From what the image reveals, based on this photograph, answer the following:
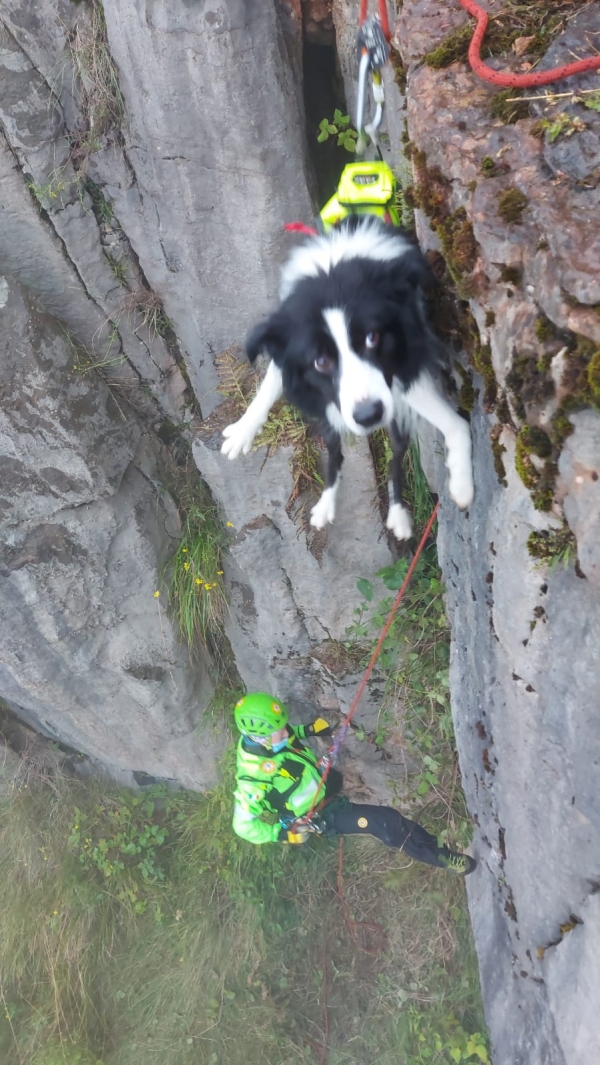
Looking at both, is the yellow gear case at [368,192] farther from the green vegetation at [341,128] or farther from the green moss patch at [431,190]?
the green vegetation at [341,128]

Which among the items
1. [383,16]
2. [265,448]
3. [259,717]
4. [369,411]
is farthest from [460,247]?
[259,717]

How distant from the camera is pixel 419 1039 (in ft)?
13.4

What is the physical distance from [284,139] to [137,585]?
2.51 meters

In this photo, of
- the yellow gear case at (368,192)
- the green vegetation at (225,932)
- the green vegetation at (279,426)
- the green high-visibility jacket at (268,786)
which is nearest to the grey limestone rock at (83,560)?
the green vegetation at (225,932)

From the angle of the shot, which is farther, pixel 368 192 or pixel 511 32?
pixel 368 192

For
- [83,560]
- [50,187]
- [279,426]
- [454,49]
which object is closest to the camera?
[454,49]

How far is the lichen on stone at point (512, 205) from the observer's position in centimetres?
152

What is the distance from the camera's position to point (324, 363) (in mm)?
1975

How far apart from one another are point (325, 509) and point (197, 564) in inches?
46.6

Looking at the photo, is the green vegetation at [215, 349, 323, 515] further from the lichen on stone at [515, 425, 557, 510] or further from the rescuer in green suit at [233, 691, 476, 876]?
the lichen on stone at [515, 425, 557, 510]

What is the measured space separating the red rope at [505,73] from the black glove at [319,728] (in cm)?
320

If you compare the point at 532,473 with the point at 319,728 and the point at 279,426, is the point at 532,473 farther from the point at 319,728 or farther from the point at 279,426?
the point at 319,728

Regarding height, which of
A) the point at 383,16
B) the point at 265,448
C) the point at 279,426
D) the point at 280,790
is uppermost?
the point at 383,16

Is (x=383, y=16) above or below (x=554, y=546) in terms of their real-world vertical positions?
above
